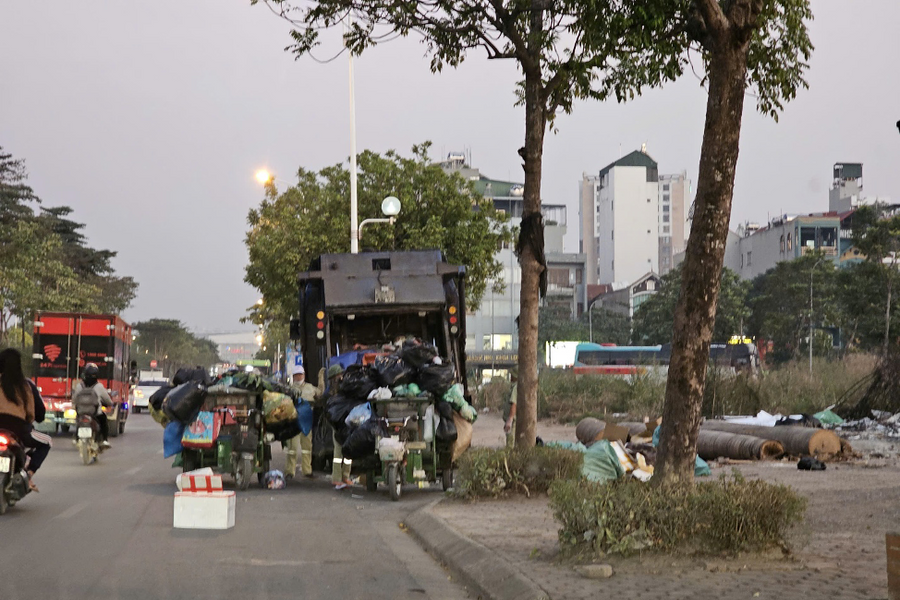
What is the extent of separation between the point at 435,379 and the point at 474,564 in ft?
20.9

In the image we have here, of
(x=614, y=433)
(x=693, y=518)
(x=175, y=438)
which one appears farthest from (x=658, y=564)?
(x=614, y=433)

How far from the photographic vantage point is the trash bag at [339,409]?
14867 millimetres

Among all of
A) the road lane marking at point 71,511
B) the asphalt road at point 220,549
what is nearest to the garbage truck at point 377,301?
the asphalt road at point 220,549

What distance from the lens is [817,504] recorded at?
11523 millimetres

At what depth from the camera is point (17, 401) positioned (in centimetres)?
1178

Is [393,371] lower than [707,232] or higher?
lower

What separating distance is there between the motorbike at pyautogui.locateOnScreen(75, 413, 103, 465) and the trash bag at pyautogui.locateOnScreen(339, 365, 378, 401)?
23.0 feet

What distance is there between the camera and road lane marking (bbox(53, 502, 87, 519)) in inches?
473

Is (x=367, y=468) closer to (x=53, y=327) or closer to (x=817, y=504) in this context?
→ (x=817, y=504)

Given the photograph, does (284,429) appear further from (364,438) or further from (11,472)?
(11,472)

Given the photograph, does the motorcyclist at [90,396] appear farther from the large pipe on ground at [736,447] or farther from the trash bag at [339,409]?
the large pipe on ground at [736,447]

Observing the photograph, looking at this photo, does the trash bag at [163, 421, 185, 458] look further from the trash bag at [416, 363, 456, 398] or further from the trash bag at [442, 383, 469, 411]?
the trash bag at [442, 383, 469, 411]

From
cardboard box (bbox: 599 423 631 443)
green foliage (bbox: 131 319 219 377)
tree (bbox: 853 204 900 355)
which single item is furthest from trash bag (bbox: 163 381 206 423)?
green foliage (bbox: 131 319 219 377)

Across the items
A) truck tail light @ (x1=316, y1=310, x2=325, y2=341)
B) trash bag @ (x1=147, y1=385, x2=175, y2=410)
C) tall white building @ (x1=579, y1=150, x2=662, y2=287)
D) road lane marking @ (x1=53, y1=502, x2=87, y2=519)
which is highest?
tall white building @ (x1=579, y1=150, x2=662, y2=287)
